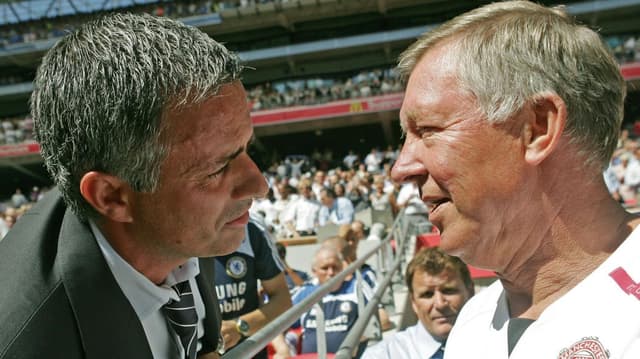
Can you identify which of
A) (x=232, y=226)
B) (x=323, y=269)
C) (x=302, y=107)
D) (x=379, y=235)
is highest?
(x=232, y=226)

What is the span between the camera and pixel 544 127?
0.98m

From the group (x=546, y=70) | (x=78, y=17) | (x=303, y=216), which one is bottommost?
(x=303, y=216)

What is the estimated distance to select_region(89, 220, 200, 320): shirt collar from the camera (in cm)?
Answer: 94

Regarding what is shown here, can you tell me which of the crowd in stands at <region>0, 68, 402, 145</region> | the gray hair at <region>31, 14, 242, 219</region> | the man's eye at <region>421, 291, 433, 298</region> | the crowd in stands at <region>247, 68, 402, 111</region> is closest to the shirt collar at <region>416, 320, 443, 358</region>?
the man's eye at <region>421, 291, 433, 298</region>

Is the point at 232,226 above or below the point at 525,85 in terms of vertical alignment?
below

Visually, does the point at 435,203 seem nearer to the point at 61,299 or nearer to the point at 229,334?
the point at 61,299

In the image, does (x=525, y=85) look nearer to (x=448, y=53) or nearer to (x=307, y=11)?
(x=448, y=53)

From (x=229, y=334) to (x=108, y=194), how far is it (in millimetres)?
1553

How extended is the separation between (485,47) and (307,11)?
2587cm

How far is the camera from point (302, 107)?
78.3 feet

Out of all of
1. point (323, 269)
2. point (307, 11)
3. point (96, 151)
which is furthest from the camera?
point (307, 11)

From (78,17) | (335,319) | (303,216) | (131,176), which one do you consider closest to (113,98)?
(131,176)

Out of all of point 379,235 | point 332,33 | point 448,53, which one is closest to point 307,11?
point 332,33

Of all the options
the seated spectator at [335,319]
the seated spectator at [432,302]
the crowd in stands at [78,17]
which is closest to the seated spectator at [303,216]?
the seated spectator at [335,319]
